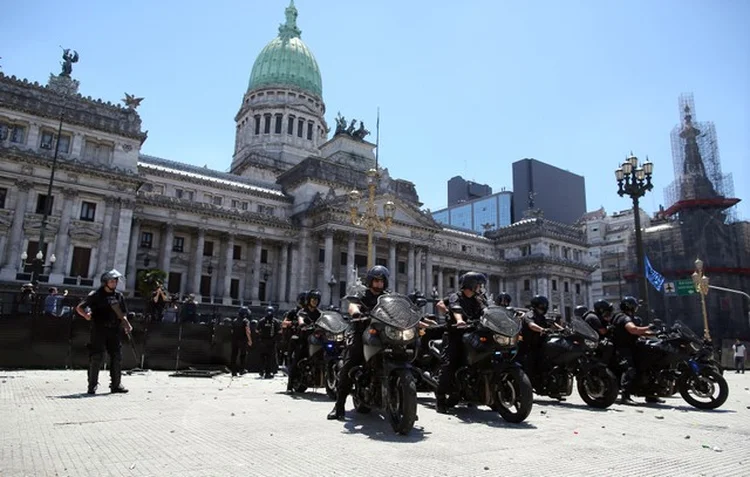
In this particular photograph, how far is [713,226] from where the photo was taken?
51844mm

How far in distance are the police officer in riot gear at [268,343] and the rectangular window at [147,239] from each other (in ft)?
95.4

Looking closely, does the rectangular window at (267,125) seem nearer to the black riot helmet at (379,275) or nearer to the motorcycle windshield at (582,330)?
the motorcycle windshield at (582,330)

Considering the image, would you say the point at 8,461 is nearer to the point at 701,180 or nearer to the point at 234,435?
the point at 234,435

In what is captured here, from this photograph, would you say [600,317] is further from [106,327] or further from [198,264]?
[198,264]

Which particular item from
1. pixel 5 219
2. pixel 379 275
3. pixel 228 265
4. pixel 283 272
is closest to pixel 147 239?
pixel 228 265

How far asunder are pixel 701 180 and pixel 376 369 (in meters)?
61.5

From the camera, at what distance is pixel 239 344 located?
14.5 m

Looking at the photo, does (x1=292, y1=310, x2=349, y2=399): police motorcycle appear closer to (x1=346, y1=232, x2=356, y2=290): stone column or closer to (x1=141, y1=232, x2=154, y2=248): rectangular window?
(x1=346, y1=232, x2=356, y2=290): stone column

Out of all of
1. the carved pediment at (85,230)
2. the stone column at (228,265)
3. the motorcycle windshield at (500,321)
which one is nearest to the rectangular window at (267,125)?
the stone column at (228,265)

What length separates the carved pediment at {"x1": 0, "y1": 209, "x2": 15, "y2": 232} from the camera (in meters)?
31.2

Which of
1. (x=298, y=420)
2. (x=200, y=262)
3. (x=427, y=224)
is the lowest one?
(x=298, y=420)

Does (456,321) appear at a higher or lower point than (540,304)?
lower

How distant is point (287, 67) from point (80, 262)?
4229 cm

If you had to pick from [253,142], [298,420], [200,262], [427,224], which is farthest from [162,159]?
[298,420]
